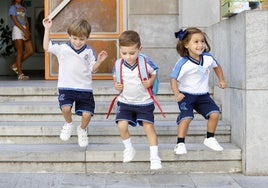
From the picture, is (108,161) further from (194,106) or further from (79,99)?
(194,106)

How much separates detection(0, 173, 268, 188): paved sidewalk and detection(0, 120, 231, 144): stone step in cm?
72

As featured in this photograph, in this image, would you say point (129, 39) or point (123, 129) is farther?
point (123, 129)

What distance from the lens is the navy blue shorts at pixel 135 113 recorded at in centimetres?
589

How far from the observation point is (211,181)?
580 centimetres

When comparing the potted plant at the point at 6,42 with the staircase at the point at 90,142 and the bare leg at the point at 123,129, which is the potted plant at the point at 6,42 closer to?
the staircase at the point at 90,142

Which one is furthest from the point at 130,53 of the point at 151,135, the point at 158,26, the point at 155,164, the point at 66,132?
the point at 158,26

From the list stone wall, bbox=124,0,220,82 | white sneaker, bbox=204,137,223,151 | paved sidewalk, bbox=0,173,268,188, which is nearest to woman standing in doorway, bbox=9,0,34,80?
stone wall, bbox=124,0,220,82

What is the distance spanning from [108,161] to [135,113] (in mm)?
656

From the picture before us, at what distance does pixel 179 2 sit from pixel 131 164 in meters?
4.89

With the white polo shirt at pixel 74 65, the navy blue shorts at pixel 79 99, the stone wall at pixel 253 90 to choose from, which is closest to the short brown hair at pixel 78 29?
the white polo shirt at pixel 74 65

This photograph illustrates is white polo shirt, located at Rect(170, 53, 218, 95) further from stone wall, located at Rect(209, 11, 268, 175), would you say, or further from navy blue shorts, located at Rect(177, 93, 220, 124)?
stone wall, located at Rect(209, 11, 268, 175)

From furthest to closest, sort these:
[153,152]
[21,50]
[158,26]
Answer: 1. [21,50]
2. [158,26]
3. [153,152]

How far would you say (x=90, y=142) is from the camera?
6.65 meters

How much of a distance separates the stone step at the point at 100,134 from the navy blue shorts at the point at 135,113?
0.77 meters
